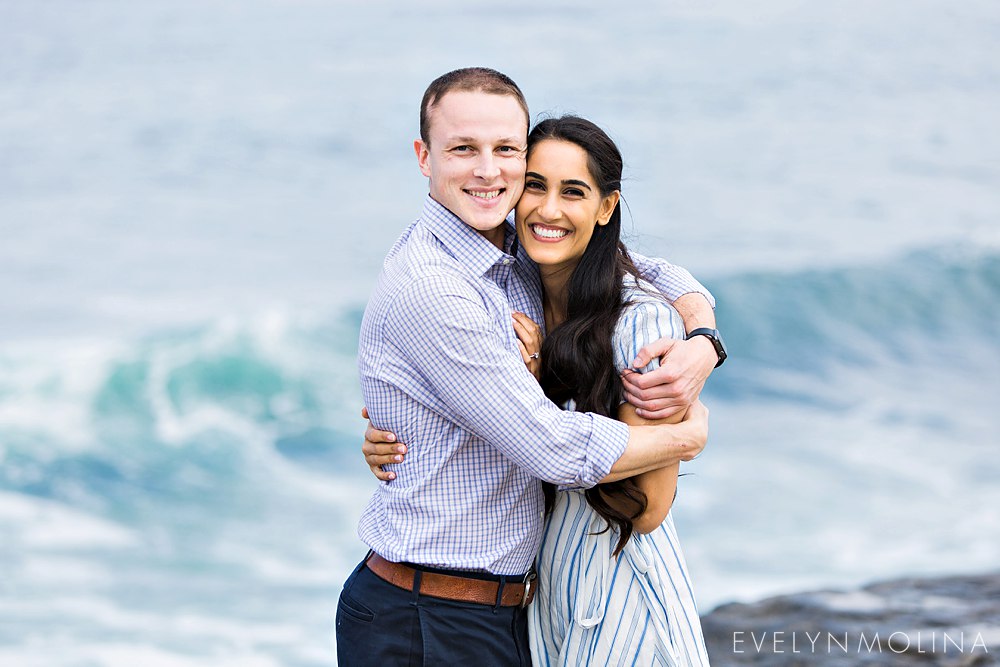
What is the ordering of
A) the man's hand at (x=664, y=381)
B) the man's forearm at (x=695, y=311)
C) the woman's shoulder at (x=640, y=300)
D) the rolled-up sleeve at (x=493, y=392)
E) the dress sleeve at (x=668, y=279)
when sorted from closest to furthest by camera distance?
the rolled-up sleeve at (x=493, y=392) → the man's hand at (x=664, y=381) → the woman's shoulder at (x=640, y=300) → the man's forearm at (x=695, y=311) → the dress sleeve at (x=668, y=279)

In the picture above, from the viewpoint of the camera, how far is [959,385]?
11.8 meters

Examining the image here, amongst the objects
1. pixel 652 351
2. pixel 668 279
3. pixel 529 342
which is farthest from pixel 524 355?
pixel 668 279

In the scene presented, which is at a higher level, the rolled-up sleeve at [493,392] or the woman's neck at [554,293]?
the woman's neck at [554,293]

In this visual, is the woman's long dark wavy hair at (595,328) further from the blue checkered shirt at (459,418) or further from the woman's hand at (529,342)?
the blue checkered shirt at (459,418)

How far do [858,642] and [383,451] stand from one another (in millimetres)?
2599

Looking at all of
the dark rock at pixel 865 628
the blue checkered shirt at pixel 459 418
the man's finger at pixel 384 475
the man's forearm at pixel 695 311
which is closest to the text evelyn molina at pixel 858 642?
the dark rock at pixel 865 628

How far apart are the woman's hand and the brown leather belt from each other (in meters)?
0.45

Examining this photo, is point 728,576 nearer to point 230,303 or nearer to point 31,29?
point 230,303

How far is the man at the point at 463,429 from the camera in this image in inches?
90.9

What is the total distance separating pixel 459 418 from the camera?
239 centimetres

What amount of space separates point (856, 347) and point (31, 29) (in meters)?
11.5

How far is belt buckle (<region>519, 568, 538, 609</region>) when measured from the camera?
2.56 meters

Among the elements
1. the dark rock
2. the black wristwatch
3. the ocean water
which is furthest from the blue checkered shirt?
the ocean water

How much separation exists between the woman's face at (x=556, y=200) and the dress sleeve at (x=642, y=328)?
8.4 inches
